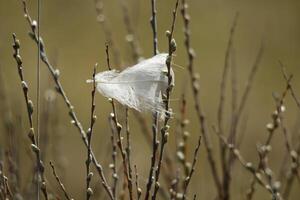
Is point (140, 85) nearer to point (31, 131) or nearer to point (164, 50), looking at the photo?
point (31, 131)

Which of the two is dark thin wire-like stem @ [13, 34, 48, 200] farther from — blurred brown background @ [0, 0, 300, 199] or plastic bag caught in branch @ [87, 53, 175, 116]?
blurred brown background @ [0, 0, 300, 199]

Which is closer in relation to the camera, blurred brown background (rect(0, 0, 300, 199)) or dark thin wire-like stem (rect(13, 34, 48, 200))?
dark thin wire-like stem (rect(13, 34, 48, 200))

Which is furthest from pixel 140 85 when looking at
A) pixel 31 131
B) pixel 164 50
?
pixel 164 50

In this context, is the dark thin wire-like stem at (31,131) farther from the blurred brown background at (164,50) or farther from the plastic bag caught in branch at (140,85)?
the blurred brown background at (164,50)

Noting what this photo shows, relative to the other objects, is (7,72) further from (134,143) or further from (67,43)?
(134,143)

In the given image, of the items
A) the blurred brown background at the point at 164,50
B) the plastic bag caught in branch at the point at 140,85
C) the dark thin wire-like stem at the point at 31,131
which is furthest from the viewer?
the blurred brown background at the point at 164,50

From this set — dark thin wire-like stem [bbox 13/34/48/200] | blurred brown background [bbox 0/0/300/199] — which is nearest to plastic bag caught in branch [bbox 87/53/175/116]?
dark thin wire-like stem [bbox 13/34/48/200]

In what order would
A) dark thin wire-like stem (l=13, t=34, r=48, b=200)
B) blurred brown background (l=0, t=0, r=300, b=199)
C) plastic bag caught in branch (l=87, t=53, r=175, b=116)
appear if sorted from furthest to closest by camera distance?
blurred brown background (l=0, t=0, r=300, b=199), plastic bag caught in branch (l=87, t=53, r=175, b=116), dark thin wire-like stem (l=13, t=34, r=48, b=200)

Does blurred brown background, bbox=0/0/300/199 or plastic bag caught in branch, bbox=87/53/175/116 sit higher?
plastic bag caught in branch, bbox=87/53/175/116

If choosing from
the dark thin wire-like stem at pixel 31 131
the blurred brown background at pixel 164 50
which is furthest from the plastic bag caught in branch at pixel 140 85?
the blurred brown background at pixel 164 50

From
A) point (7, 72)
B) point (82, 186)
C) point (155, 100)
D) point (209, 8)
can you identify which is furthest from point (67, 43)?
Result: point (155, 100)
